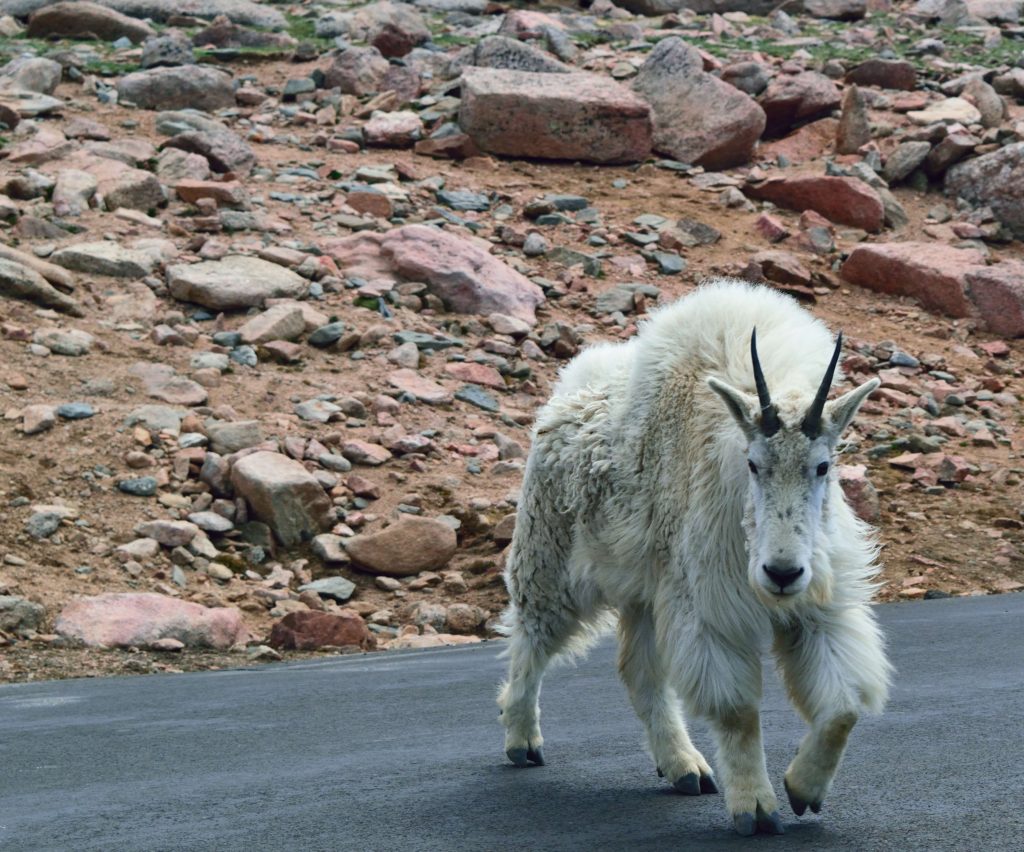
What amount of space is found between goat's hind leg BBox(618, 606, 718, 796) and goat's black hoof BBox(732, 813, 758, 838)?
0.79 metres

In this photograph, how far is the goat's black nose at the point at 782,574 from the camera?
4.57m

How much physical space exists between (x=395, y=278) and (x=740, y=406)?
12.1 metres

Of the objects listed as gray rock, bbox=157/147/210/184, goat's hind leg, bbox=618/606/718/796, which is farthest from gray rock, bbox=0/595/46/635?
gray rock, bbox=157/147/210/184

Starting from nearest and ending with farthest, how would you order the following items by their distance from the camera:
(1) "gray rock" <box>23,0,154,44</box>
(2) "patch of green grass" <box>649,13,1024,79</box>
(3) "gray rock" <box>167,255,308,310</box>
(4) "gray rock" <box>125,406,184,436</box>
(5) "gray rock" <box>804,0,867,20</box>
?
(4) "gray rock" <box>125,406,184,436</box>
(3) "gray rock" <box>167,255,308,310</box>
(1) "gray rock" <box>23,0,154,44</box>
(2) "patch of green grass" <box>649,13,1024,79</box>
(5) "gray rock" <box>804,0,867,20</box>

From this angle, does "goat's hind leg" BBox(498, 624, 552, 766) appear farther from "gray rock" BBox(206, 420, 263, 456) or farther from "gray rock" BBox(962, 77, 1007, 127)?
"gray rock" BBox(962, 77, 1007, 127)

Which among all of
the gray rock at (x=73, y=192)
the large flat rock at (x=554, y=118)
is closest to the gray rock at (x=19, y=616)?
the gray rock at (x=73, y=192)

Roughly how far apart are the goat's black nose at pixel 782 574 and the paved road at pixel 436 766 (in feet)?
2.61

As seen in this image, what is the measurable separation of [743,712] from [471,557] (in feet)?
24.2

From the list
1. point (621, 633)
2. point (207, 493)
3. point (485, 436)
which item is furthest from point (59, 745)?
point (485, 436)

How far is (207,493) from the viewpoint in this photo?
1223cm

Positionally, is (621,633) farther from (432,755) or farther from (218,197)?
(218,197)

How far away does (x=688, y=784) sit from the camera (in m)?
5.47

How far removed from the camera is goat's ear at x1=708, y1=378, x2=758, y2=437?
15.9 ft

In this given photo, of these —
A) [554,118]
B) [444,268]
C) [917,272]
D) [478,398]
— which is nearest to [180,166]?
[444,268]
